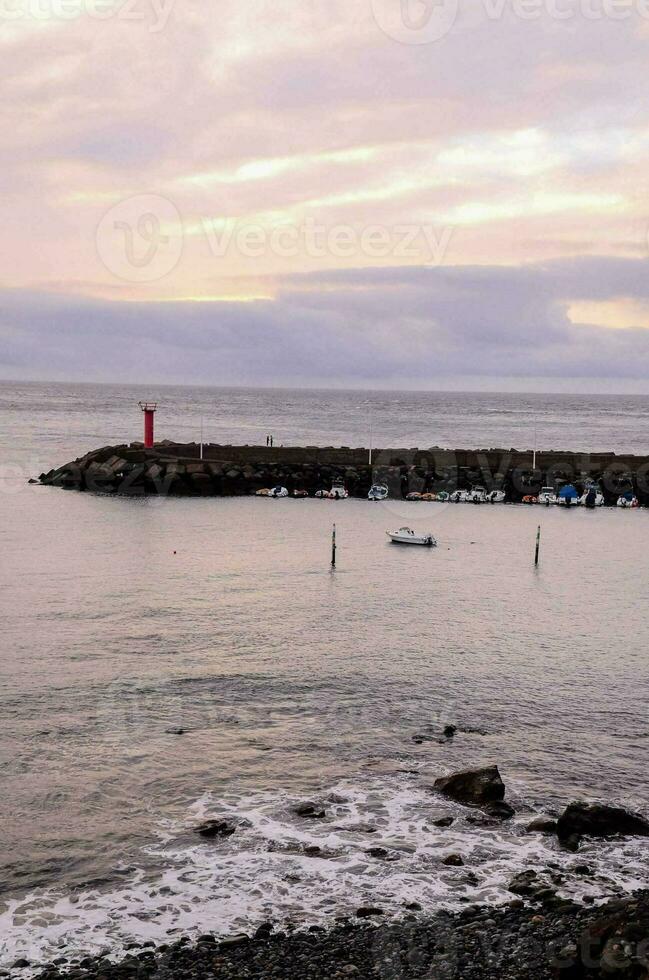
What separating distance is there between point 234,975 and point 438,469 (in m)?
69.4

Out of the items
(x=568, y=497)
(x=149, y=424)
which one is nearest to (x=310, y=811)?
(x=568, y=497)

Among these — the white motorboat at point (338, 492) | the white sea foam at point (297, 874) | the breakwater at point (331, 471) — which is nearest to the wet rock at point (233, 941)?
the white sea foam at point (297, 874)

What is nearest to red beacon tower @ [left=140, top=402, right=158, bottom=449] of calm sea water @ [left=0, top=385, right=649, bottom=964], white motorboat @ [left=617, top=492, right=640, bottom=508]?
calm sea water @ [left=0, top=385, right=649, bottom=964]

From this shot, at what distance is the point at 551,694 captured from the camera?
28.9 metres

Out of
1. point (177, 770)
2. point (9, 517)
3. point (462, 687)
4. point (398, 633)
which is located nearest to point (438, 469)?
point (9, 517)

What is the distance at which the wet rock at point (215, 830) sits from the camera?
19500 millimetres

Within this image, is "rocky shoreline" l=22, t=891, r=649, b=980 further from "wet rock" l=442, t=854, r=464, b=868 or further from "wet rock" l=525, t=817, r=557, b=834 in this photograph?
"wet rock" l=525, t=817, r=557, b=834

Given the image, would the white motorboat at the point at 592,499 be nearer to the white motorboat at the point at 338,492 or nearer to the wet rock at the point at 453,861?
the white motorboat at the point at 338,492

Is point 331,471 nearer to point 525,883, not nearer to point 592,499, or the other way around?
point 592,499

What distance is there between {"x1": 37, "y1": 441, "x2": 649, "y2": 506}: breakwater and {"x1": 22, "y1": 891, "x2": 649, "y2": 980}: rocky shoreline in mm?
61465

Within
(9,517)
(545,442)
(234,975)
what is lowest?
(234,975)

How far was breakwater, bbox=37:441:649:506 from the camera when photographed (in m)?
77.4

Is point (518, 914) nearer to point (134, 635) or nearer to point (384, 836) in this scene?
point (384, 836)

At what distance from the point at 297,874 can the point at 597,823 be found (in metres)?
6.39
